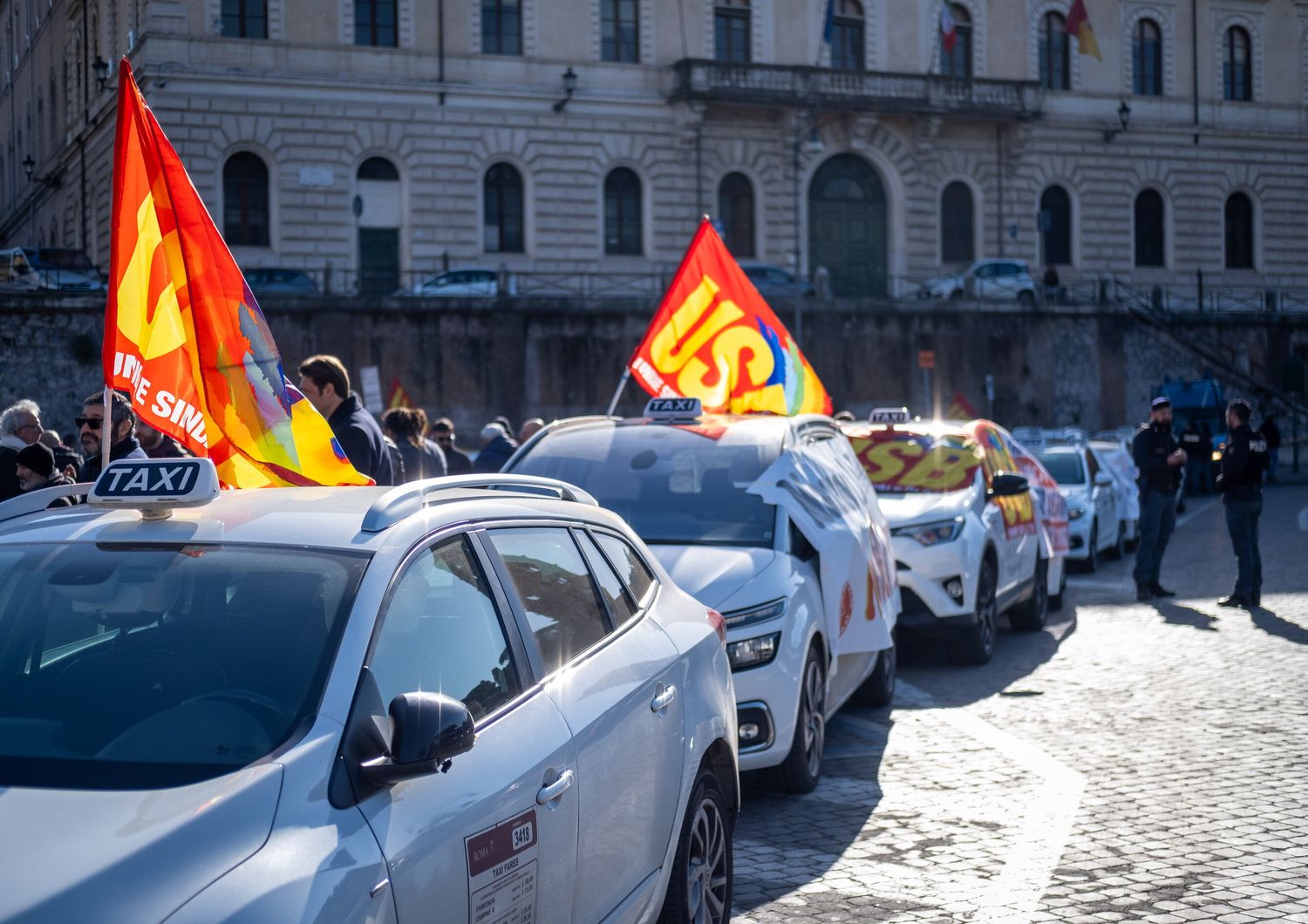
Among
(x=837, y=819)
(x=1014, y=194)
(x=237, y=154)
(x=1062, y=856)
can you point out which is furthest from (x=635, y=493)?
(x=1014, y=194)

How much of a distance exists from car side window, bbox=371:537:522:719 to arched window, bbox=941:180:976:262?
48.7m

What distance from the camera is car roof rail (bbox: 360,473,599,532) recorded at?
3865mm

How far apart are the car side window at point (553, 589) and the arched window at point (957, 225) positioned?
48.1 m

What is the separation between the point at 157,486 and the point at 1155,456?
1333 centimetres

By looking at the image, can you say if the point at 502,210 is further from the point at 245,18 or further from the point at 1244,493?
the point at 1244,493

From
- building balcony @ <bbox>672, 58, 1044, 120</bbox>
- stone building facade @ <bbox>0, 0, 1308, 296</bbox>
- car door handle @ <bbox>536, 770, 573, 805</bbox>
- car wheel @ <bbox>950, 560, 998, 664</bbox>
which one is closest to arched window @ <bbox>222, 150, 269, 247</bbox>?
stone building facade @ <bbox>0, 0, 1308, 296</bbox>

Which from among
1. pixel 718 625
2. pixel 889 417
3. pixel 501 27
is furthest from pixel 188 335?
pixel 501 27

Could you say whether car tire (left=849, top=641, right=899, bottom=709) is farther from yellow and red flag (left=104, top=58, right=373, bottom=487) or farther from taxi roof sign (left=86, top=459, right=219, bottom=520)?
taxi roof sign (left=86, top=459, right=219, bottom=520)

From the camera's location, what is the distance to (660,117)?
47.2 metres

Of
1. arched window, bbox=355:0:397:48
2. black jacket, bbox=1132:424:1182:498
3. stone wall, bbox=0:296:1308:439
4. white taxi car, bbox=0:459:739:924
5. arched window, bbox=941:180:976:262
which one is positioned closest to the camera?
white taxi car, bbox=0:459:739:924

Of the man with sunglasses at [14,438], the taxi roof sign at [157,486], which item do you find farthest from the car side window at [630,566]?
the man with sunglasses at [14,438]

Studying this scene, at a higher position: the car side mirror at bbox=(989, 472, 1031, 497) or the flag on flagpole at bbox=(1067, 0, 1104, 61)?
the flag on flagpole at bbox=(1067, 0, 1104, 61)

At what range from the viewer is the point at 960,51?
51.8 meters

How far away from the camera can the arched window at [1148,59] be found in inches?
2157
